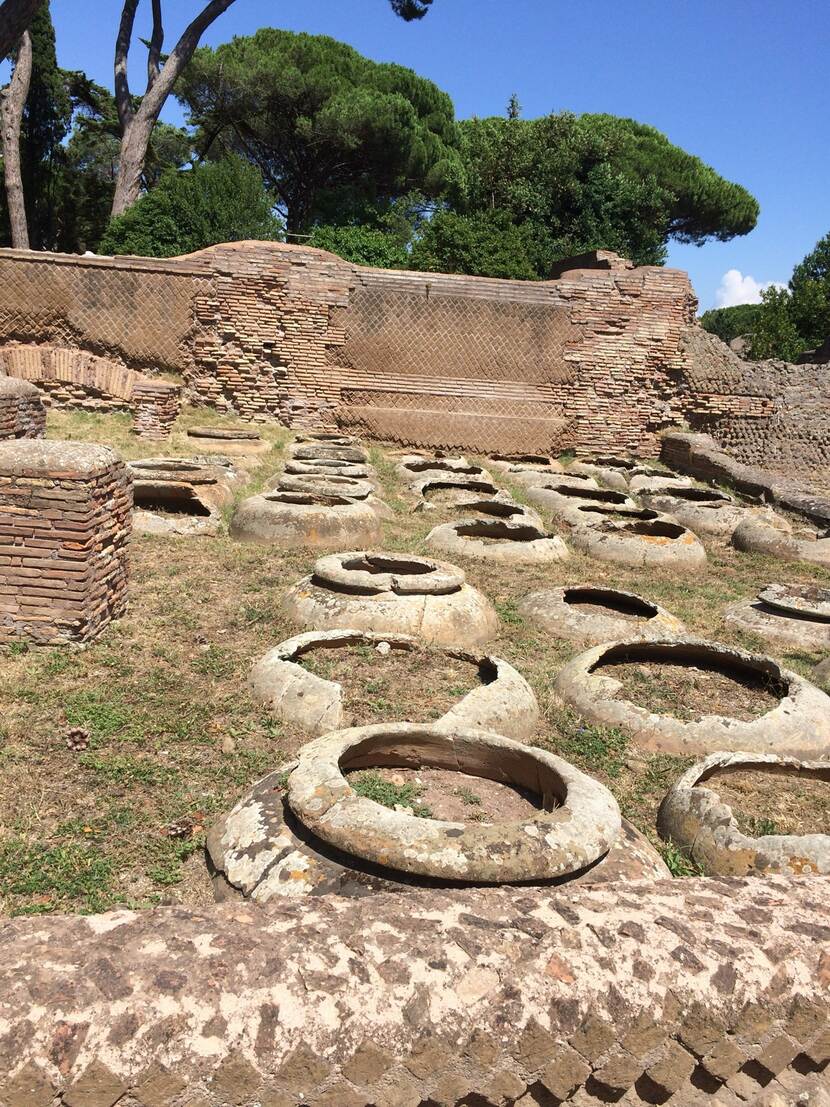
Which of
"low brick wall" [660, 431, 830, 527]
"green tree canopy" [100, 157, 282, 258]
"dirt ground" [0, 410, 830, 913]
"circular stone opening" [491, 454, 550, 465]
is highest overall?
"green tree canopy" [100, 157, 282, 258]

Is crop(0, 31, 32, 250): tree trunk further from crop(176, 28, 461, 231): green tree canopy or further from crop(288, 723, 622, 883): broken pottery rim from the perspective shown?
crop(288, 723, 622, 883): broken pottery rim

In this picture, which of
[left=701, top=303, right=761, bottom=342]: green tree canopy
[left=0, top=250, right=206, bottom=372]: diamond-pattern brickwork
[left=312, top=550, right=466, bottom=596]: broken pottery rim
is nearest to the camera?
[left=312, top=550, right=466, bottom=596]: broken pottery rim

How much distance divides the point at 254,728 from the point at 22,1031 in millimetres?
2851

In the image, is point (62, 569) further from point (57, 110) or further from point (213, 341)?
point (57, 110)

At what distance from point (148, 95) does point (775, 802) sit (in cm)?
2287

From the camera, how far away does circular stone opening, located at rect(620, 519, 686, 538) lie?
967 cm

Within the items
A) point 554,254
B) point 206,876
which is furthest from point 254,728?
point 554,254

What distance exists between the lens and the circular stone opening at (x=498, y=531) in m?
9.16

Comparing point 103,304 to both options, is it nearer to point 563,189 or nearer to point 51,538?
point 51,538

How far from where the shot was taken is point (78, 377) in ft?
46.8

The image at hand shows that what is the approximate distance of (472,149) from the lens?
85.4 feet

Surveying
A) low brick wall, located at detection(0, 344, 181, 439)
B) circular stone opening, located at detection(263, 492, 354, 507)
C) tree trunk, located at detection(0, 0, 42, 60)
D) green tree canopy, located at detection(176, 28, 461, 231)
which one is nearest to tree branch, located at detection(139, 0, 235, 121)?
green tree canopy, located at detection(176, 28, 461, 231)

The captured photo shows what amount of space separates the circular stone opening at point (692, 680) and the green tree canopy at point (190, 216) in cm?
1657

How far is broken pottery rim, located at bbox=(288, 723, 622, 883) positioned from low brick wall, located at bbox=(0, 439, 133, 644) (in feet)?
7.68
